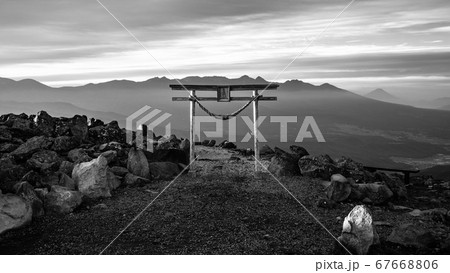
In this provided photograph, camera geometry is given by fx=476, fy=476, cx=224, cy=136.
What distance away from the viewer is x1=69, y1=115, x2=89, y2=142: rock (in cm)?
2041

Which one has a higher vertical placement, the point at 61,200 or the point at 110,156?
the point at 110,156

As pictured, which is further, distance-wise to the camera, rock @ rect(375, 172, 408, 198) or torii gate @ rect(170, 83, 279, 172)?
torii gate @ rect(170, 83, 279, 172)

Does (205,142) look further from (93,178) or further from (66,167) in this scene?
(93,178)

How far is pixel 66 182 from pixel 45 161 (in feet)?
6.89

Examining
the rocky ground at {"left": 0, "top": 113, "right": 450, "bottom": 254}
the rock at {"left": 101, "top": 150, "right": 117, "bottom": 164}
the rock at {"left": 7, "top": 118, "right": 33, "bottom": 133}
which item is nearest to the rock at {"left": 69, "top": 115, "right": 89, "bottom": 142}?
the rocky ground at {"left": 0, "top": 113, "right": 450, "bottom": 254}

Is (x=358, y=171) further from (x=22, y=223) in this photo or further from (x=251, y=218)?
(x=22, y=223)

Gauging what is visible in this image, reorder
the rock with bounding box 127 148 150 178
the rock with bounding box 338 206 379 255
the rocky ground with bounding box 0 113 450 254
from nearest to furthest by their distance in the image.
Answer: the rock with bounding box 338 206 379 255 → the rocky ground with bounding box 0 113 450 254 → the rock with bounding box 127 148 150 178

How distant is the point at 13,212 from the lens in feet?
41.4

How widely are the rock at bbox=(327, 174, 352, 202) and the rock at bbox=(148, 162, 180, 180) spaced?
585 cm

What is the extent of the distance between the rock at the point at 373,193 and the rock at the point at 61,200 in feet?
28.7

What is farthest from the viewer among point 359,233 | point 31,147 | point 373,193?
point 31,147

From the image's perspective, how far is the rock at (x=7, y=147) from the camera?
1802 centimetres

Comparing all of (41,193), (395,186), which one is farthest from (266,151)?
(41,193)

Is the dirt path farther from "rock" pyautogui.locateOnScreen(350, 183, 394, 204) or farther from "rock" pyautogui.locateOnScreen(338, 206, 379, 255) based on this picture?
"rock" pyautogui.locateOnScreen(350, 183, 394, 204)
